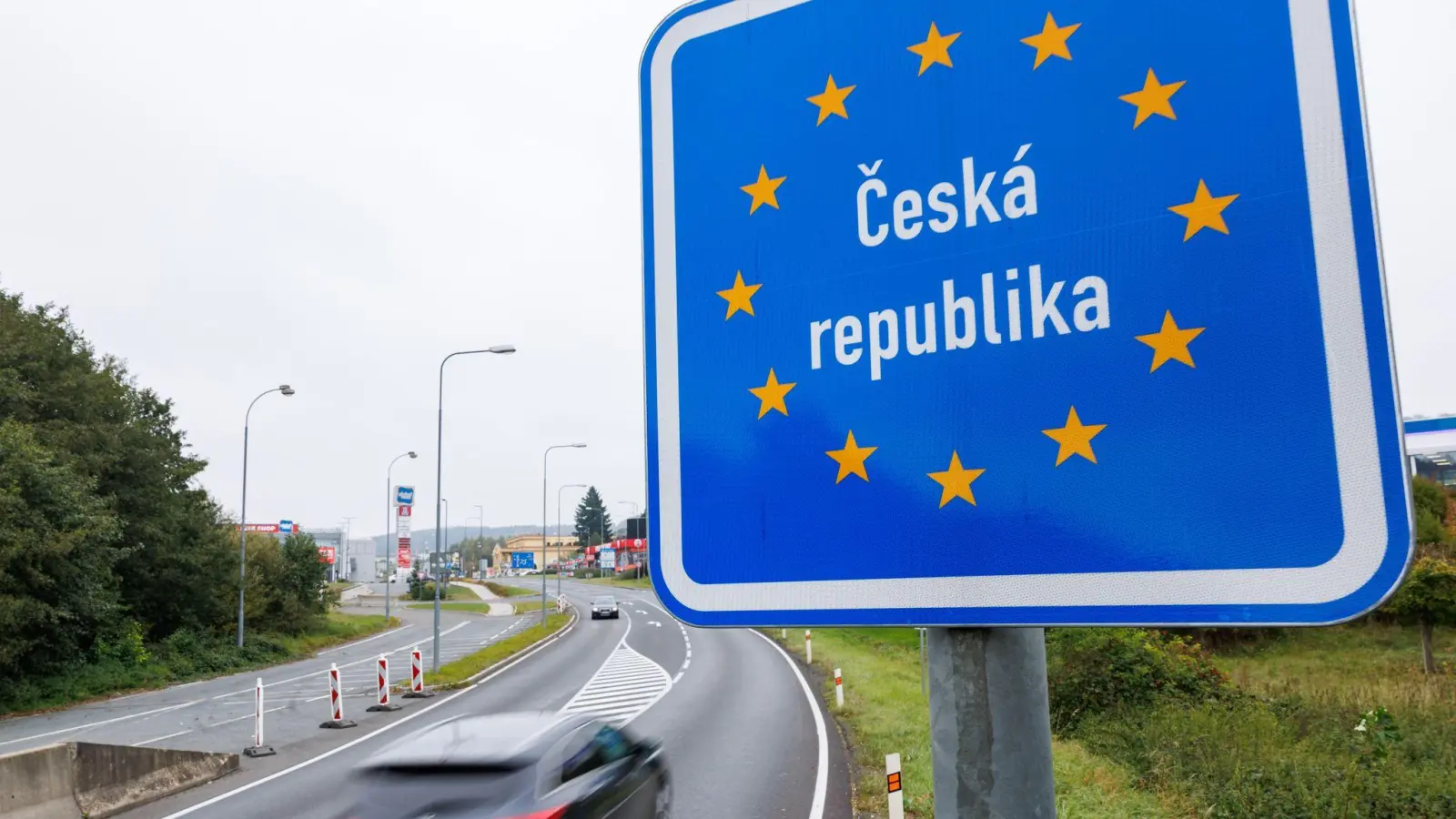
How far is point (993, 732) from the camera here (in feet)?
4.74

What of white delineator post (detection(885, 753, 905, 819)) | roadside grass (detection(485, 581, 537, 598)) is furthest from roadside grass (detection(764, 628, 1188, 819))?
roadside grass (detection(485, 581, 537, 598))

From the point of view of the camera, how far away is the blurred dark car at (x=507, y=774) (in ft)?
23.6

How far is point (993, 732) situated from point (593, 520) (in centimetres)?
15367

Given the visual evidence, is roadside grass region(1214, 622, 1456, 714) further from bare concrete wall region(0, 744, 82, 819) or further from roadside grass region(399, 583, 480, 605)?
roadside grass region(399, 583, 480, 605)

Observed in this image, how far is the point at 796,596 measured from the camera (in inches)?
63.1

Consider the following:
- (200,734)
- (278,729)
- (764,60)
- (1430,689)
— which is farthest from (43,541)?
(1430,689)

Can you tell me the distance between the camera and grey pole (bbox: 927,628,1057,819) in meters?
1.43

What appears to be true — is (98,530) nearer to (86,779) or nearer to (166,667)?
(166,667)

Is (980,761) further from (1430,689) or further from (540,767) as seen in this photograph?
(1430,689)

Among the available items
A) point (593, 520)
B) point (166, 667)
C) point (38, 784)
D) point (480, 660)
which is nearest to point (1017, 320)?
point (38, 784)

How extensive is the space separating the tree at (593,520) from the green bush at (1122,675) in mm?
136630

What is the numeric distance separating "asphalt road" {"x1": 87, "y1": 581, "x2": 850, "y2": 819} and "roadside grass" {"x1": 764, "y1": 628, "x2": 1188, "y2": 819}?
48 centimetres

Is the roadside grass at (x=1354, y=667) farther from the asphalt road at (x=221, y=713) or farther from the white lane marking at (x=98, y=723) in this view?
the white lane marking at (x=98, y=723)

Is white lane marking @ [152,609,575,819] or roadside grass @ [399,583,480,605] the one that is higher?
white lane marking @ [152,609,575,819]
